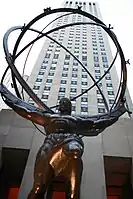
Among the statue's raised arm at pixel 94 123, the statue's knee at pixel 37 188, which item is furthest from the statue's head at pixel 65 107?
the statue's knee at pixel 37 188

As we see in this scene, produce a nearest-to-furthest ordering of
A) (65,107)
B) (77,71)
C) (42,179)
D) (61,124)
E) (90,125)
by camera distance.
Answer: (42,179), (61,124), (90,125), (65,107), (77,71)

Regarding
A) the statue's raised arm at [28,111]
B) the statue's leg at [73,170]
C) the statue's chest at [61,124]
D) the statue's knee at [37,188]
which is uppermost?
the statue's raised arm at [28,111]

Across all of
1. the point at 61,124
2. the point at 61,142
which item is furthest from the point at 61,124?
the point at 61,142

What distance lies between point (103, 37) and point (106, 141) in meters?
30.2

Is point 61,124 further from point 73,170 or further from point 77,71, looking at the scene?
point 77,71

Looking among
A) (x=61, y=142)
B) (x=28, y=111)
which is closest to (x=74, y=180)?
(x=61, y=142)

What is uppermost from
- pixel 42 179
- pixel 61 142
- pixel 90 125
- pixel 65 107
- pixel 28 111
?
pixel 65 107

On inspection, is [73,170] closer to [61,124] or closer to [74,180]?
[74,180]

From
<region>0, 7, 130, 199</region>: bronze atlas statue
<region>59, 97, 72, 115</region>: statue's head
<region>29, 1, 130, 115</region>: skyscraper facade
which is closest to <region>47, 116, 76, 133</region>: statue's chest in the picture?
<region>0, 7, 130, 199</region>: bronze atlas statue

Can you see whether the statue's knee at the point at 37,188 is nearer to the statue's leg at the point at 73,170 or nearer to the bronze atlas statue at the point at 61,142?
the bronze atlas statue at the point at 61,142

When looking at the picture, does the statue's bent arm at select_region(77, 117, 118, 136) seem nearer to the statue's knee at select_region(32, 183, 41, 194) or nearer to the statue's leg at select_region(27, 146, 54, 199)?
the statue's leg at select_region(27, 146, 54, 199)

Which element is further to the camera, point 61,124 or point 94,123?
point 94,123

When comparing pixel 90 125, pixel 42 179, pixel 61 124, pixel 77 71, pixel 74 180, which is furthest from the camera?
pixel 77 71

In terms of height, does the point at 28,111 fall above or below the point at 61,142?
above
